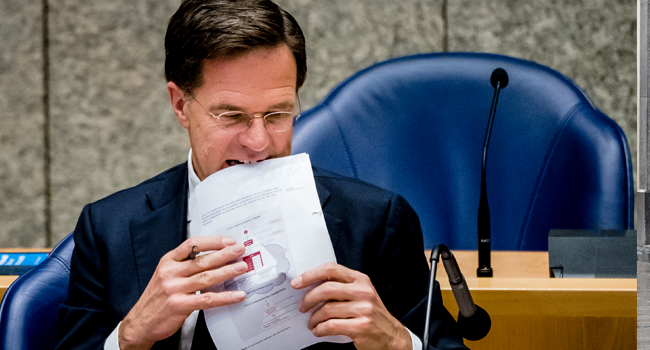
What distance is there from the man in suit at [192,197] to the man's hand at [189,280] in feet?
0.27

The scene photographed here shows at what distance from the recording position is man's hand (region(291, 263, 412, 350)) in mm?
829

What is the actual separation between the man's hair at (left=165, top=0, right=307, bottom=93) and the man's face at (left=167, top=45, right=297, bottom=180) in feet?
0.05

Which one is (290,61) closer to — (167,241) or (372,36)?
(167,241)

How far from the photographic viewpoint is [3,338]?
3.14 ft

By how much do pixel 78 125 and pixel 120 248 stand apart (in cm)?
130

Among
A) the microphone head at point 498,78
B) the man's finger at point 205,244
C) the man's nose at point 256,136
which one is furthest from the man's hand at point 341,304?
the microphone head at point 498,78

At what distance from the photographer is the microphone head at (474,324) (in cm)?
89

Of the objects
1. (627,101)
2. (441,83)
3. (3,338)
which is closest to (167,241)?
(3,338)

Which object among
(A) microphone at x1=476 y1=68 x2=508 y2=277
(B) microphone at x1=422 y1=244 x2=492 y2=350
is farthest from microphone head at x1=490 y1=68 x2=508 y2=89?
(B) microphone at x1=422 y1=244 x2=492 y2=350

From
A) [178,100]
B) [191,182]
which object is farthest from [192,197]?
[178,100]

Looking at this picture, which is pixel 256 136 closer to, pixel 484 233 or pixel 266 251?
pixel 266 251

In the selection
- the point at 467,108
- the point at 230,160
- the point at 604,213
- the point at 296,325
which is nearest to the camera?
the point at 296,325

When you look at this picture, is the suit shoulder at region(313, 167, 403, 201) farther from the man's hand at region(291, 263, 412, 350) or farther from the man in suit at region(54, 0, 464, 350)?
the man's hand at region(291, 263, 412, 350)

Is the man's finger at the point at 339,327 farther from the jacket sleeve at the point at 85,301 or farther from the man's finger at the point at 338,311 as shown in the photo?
the jacket sleeve at the point at 85,301
